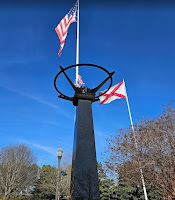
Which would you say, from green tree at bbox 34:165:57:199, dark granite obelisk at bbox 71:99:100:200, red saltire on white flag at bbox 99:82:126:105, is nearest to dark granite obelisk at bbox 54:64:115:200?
dark granite obelisk at bbox 71:99:100:200

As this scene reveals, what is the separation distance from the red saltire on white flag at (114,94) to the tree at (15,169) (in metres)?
17.0

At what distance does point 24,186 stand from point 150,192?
17.8 metres

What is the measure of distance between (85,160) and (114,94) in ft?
34.6

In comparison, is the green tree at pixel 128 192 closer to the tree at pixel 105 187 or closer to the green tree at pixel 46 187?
the tree at pixel 105 187

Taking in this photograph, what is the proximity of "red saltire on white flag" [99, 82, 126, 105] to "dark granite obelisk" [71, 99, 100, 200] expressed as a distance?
8936 mm

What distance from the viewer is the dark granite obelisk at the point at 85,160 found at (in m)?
3.68

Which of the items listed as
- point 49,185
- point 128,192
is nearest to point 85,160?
point 128,192

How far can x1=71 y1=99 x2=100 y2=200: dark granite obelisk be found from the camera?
12.1 feet

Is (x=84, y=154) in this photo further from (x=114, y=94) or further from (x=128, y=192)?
(x=128, y=192)

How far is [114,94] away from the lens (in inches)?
559

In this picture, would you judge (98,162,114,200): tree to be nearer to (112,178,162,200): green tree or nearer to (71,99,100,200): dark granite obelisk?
(112,178,162,200): green tree

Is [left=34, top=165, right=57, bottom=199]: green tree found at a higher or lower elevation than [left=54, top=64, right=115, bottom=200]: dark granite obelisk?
higher

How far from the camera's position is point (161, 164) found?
11523 millimetres

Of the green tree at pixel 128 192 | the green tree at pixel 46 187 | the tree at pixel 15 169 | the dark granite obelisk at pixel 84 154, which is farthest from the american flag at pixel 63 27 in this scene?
the green tree at pixel 46 187
